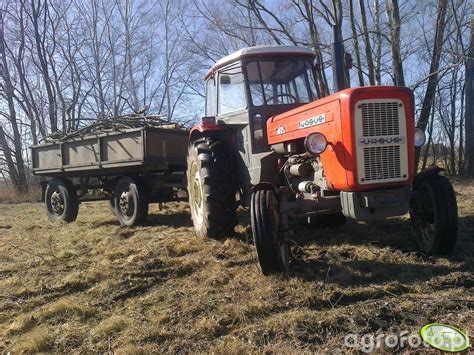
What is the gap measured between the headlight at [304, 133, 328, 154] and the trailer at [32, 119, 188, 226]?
11.9 ft

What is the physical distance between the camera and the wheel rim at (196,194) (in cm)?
637

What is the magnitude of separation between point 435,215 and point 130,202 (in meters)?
5.16

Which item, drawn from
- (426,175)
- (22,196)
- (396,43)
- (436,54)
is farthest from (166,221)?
(22,196)

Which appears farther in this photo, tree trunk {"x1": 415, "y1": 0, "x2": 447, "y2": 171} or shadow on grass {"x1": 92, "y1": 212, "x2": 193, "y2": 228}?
tree trunk {"x1": 415, "y1": 0, "x2": 447, "y2": 171}

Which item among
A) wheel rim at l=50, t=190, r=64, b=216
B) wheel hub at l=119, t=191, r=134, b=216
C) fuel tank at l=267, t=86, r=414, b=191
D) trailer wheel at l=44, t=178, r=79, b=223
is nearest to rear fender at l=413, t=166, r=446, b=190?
fuel tank at l=267, t=86, r=414, b=191

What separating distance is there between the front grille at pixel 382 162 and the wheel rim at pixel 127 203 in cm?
476

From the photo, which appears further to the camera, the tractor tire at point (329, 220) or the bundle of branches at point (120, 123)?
the bundle of branches at point (120, 123)

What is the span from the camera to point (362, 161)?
4.21 m

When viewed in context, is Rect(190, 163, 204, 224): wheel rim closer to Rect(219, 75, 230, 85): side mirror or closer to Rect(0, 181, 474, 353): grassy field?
Rect(0, 181, 474, 353): grassy field

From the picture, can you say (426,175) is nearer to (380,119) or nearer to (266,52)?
(380,119)

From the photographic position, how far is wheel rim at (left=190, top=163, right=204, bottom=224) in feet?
20.9

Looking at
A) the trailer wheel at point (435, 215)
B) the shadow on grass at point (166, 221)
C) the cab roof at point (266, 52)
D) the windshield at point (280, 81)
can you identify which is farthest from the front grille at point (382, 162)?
the shadow on grass at point (166, 221)

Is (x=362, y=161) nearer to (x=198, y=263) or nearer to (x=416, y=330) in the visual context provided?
(x=416, y=330)

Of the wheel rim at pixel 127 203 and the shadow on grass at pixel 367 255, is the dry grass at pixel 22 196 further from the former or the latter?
the shadow on grass at pixel 367 255
